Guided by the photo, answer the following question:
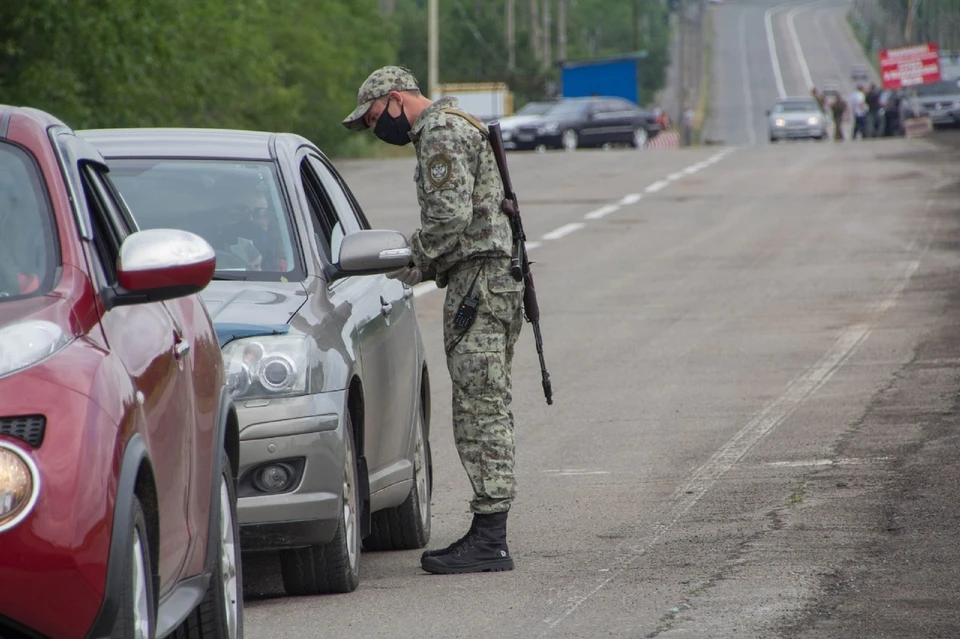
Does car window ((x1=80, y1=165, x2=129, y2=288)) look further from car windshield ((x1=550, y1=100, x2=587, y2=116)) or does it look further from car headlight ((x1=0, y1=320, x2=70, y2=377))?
car windshield ((x1=550, y1=100, x2=587, y2=116))

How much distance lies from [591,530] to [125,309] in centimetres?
366

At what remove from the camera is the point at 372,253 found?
6.69 meters

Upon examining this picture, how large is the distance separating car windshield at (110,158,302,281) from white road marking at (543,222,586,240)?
18.2 metres

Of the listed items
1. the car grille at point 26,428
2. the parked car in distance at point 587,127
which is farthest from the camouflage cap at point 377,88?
A: the parked car in distance at point 587,127

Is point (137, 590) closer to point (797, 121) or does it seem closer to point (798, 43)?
point (797, 121)

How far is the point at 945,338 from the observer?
1432cm

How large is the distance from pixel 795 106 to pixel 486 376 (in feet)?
204

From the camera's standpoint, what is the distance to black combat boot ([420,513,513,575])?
7039 millimetres

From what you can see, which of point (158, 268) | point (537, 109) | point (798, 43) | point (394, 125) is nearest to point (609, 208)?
point (394, 125)

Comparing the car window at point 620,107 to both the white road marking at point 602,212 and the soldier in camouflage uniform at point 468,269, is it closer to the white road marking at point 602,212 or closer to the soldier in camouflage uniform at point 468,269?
the white road marking at point 602,212

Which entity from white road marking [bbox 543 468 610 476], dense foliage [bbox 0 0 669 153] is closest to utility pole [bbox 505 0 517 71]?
dense foliage [bbox 0 0 669 153]

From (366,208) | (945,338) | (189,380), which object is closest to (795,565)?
(189,380)

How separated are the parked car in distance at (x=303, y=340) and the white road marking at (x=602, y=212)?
2081 centimetres

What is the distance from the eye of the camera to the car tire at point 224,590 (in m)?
4.92
